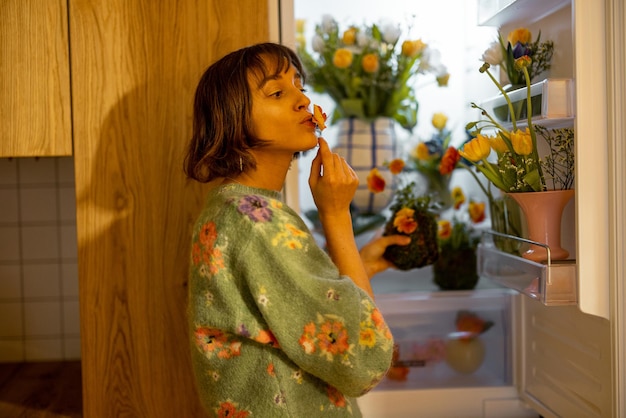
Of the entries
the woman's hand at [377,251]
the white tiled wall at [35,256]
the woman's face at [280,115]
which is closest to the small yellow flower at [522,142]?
the woman's hand at [377,251]

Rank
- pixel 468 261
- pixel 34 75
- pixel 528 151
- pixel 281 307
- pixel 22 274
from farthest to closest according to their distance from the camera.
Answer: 1. pixel 22 274
2. pixel 468 261
3. pixel 34 75
4. pixel 528 151
5. pixel 281 307

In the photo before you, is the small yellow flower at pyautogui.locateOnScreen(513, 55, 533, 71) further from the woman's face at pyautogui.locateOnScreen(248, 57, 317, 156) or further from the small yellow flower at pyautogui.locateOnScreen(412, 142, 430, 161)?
the small yellow flower at pyautogui.locateOnScreen(412, 142, 430, 161)

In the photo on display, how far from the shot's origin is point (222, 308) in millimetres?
1127

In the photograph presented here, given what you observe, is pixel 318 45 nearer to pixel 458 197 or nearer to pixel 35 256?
pixel 458 197

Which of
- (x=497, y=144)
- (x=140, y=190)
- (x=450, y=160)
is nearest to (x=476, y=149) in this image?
(x=497, y=144)

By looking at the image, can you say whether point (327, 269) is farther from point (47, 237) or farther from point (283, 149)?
point (47, 237)

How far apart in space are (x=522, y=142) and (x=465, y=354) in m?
0.79

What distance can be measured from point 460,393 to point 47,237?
1285 mm

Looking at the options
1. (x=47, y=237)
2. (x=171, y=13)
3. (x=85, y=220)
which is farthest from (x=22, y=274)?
(x=171, y=13)

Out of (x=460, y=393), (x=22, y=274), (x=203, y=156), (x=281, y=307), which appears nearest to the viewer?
(x=281, y=307)

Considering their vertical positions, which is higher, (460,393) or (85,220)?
(85,220)

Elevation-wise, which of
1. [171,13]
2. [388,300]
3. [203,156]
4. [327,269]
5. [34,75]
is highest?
[171,13]

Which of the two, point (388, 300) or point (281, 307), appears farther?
point (388, 300)

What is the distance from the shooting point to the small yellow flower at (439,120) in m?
2.06
